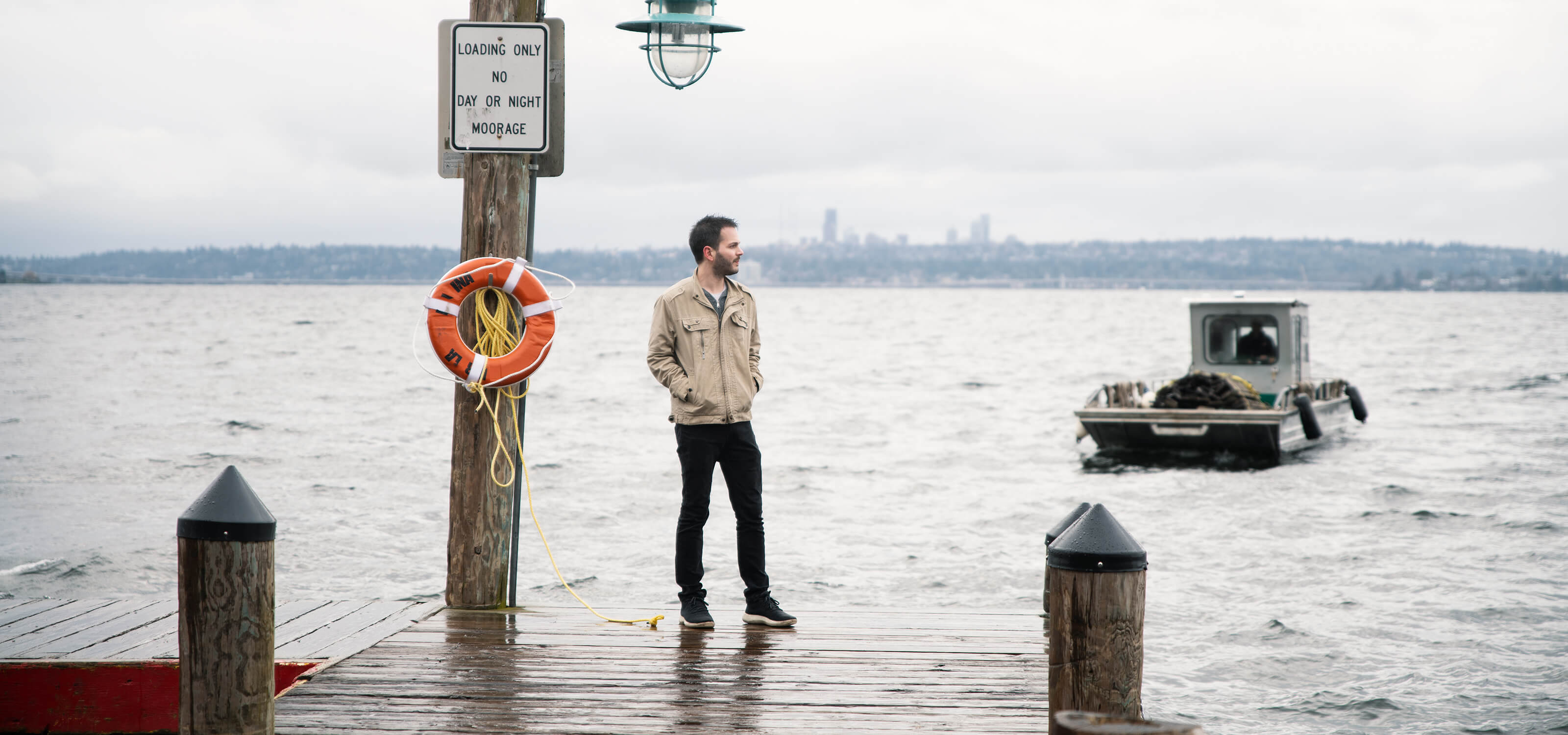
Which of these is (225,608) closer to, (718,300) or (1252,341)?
(718,300)

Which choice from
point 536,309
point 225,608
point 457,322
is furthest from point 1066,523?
point 225,608

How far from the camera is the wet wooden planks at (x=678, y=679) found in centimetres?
388

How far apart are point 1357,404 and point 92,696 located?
21.6 m

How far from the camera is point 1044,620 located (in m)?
5.30

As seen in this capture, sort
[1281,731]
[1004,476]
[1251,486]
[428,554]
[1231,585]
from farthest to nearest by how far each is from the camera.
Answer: [1004,476]
[1251,486]
[428,554]
[1231,585]
[1281,731]

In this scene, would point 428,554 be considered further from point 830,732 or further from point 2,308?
point 2,308

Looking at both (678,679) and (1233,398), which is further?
(1233,398)

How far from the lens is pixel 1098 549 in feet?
10.3

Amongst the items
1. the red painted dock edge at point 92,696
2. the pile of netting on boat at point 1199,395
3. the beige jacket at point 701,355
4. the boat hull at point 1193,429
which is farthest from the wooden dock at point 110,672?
the pile of netting on boat at point 1199,395

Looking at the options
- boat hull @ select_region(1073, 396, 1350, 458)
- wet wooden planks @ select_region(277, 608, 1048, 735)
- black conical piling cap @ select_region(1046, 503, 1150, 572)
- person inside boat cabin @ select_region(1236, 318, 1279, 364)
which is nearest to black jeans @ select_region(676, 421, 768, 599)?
wet wooden planks @ select_region(277, 608, 1048, 735)

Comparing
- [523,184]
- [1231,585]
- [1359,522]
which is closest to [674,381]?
[523,184]

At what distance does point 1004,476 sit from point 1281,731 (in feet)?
37.6

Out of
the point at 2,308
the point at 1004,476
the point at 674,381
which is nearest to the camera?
the point at 674,381

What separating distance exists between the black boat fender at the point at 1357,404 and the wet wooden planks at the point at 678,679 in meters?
19.0
